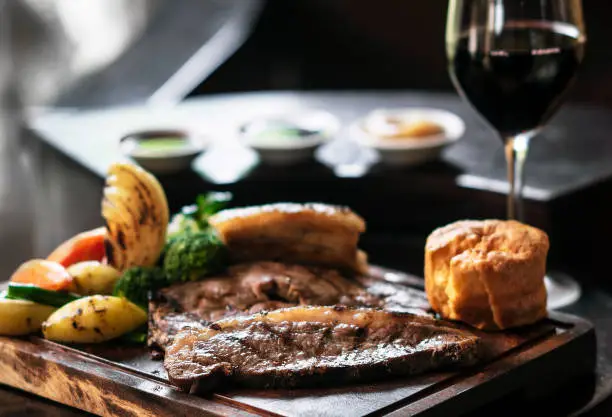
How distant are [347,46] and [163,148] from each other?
150 inches

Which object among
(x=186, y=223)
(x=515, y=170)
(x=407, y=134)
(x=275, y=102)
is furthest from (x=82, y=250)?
(x=275, y=102)

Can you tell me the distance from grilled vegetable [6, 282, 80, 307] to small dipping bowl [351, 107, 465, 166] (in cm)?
163

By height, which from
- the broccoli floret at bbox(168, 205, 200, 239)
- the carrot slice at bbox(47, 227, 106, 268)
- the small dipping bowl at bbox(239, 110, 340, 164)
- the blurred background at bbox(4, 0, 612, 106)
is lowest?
the carrot slice at bbox(47, 227, 106, 268)

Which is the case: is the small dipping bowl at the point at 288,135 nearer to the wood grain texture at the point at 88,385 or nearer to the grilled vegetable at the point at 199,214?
the grilled vegetable at the point at 199,214

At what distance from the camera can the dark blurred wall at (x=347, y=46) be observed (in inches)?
277

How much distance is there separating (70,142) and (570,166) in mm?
1915

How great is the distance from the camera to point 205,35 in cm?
713

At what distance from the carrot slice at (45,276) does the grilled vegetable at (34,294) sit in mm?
57

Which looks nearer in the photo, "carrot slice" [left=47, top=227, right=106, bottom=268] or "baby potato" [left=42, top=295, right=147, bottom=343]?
"baby potato" [left=42, top=295, right=147, bottom=343]

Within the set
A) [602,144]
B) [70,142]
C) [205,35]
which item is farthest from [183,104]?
[205,35]

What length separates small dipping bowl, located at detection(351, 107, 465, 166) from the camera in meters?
3.61

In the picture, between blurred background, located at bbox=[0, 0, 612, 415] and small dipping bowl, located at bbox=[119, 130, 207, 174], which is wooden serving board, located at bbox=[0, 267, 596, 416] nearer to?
blurred background, located at bbox=[0, 0, 612, 415]

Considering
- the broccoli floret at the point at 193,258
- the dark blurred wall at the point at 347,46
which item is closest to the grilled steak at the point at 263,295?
the broccoli floret at the point at 193,258

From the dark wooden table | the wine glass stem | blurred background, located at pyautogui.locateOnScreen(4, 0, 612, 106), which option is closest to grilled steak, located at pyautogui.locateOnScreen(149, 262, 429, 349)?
the dark wooden table
